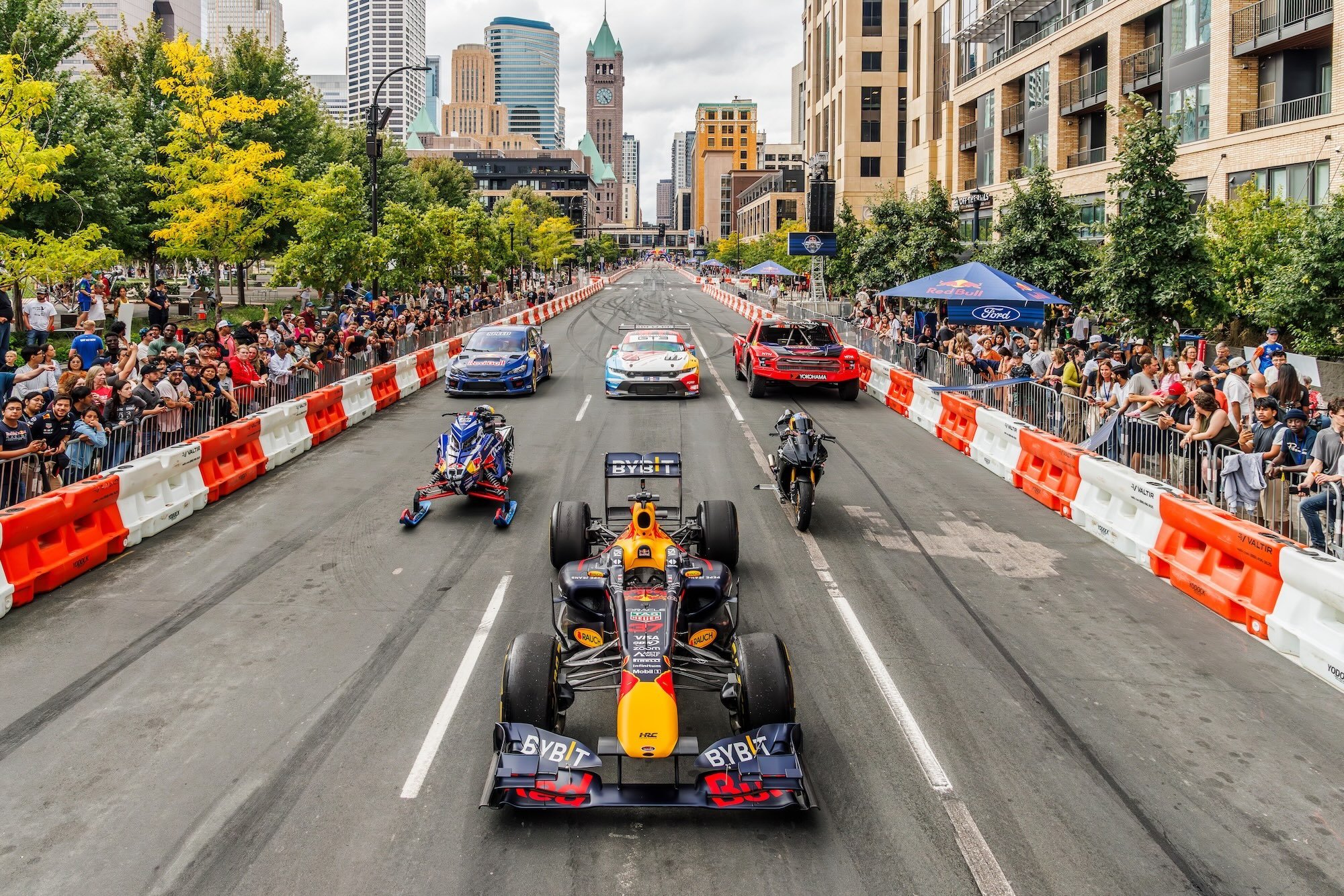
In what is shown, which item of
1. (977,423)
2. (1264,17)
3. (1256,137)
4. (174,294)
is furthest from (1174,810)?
(174,294)

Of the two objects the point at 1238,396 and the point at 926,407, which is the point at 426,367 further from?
the point at 1238,396

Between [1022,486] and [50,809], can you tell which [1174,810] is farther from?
[1022,486]

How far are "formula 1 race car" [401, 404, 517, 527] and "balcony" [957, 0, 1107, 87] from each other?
3161cm

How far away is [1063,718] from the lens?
663 centimetres

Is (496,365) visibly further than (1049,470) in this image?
Yes

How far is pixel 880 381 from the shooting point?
23516mm

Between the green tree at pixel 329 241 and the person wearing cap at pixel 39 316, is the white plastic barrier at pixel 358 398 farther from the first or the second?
the green tree at pixel 329 241

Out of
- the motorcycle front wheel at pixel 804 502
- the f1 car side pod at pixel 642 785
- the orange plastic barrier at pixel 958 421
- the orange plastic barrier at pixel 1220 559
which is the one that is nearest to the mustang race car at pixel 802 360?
the orange plastic barrier at pixel 958 421

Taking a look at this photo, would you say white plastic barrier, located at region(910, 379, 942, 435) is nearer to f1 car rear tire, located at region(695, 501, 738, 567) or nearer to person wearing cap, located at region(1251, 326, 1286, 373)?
person wearing cap, located at region(1251, 326, 1286, 373)

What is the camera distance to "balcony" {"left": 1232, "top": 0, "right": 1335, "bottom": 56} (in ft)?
82.7

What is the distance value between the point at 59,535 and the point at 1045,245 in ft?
69.0

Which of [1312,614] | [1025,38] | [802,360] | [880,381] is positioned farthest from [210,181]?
[1025,38]

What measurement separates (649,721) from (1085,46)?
38.3 meters

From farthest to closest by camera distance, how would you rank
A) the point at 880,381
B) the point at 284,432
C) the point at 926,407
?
the point at 880,381 → the point at 926,407 → the point at 284,432
